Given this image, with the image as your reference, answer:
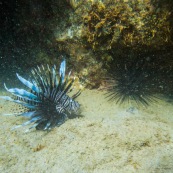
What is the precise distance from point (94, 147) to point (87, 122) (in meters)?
0.58

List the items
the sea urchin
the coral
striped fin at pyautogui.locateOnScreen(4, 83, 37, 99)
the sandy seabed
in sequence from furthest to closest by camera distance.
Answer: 1. the sea urchin
2. the coral
3. striped fin at pyautogui.locateOnScreen(4, 83, 37, 99)
4. the sandy seabed

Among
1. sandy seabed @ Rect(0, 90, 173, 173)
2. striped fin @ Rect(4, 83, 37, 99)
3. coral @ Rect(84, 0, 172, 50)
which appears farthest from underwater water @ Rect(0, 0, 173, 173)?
coral @ Rect(84, 0, 172, 50)

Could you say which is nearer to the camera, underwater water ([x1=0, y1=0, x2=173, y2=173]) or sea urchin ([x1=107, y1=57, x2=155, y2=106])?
underwater water ([x1=0, y1=0, x2=173, y2=173])

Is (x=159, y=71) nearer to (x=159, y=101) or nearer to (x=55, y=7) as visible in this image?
(x=159, y=101)

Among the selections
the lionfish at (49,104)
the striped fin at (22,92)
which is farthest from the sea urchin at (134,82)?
the striped fin at (22,92)

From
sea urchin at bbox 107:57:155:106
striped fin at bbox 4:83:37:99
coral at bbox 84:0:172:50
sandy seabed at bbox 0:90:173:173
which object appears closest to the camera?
sandy seabed at bbox 0:90:173:173

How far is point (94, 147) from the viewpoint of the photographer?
2.84 m

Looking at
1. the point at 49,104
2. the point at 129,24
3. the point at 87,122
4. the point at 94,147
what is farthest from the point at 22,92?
the point at 129,24

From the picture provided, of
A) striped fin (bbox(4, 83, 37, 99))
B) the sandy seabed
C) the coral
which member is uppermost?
the coral

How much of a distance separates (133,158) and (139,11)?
2.44 metres

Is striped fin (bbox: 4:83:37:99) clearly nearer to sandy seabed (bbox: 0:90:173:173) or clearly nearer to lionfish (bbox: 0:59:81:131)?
lionfish (bbox: 0:59:81:131)

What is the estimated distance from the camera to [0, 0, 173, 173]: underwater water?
2.69m

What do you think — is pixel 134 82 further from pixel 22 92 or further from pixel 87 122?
pixel 22 92

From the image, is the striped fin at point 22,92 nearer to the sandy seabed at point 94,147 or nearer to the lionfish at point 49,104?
the lionfish at point 49,104
